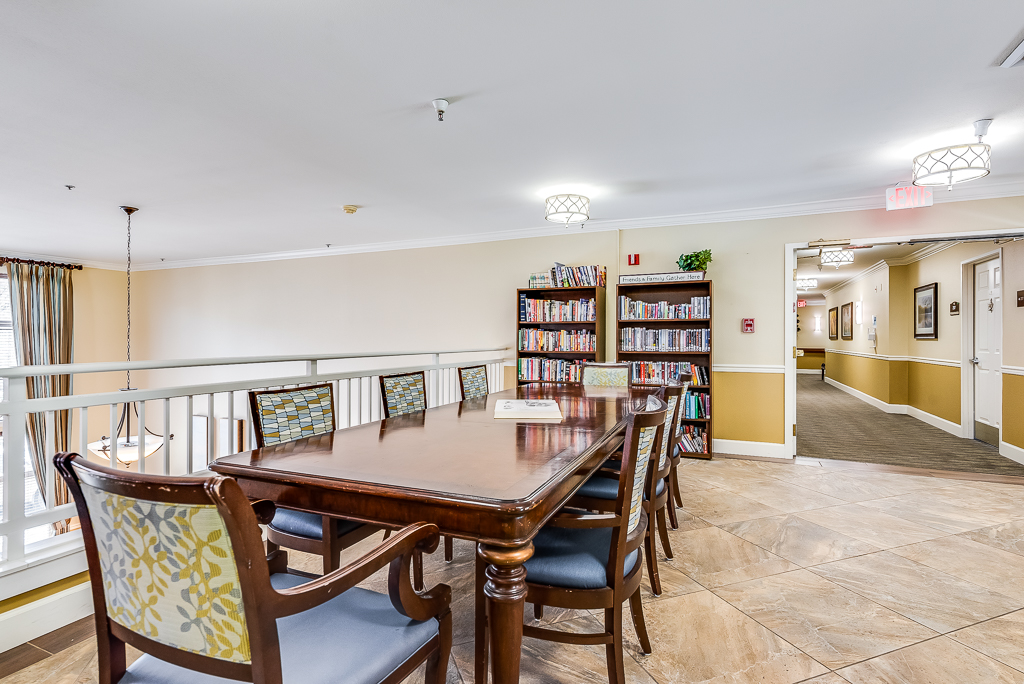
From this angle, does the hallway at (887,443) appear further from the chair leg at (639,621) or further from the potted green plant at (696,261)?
the chair leg at (639,621)

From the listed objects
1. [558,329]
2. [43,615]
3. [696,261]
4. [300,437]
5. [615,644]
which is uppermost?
[696,261]

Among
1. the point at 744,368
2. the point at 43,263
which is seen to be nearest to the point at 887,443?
the point at 744,368

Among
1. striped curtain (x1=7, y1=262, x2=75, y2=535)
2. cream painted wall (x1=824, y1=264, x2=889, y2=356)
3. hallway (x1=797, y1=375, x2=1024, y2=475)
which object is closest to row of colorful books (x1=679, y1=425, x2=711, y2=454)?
hallway (x1=797, y1=375, x2=1024, y2=475)

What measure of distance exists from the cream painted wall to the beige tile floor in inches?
189

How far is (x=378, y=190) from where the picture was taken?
4109 mm

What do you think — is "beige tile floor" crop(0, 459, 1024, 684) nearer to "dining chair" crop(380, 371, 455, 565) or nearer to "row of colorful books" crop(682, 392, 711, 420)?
"dining chair" crop(380, 371, 455, 565)

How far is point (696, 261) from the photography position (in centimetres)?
456

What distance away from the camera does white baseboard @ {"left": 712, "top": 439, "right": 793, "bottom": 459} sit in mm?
4566

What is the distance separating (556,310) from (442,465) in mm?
3816

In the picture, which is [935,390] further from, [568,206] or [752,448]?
[568,206]

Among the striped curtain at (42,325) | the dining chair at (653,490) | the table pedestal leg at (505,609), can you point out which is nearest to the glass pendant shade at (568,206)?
the dining chair at (653,490)

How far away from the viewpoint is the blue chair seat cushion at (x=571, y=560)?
138cm

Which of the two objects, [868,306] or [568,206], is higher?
[568,206]

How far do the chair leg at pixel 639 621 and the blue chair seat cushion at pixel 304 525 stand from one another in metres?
1.01
